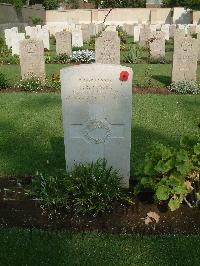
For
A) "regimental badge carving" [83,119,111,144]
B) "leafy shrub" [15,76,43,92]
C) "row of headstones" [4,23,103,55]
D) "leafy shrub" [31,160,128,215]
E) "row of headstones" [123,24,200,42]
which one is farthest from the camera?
"row of headstones" [123,24,200,42]

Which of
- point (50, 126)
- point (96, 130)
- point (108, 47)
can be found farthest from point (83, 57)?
point (96, 130)

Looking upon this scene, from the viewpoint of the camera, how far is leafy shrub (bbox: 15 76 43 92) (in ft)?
37.2

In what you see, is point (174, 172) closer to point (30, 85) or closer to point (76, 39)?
point (30, 85)

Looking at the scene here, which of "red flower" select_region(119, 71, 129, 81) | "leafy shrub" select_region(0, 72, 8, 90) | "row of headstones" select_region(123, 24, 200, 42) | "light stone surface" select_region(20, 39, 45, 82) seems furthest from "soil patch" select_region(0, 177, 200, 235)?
"row of headstones" select_region(123, 24, 200, 42)

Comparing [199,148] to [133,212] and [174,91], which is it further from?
[174,91]

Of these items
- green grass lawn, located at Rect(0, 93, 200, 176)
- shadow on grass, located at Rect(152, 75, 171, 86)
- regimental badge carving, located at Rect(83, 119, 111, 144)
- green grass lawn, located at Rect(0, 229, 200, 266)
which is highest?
regimental badge carving, located at Rect(83, 119, 111, 144)

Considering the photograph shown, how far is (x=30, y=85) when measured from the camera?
37.1 ft

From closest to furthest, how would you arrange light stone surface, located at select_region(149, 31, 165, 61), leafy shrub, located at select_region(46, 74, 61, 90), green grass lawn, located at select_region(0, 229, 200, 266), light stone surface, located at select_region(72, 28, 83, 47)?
1. green grass lawn, located at select_region(0, 229, 200, 266)
2. leafy shrub, located at select_region(46, 74, 61, 90)
3. light stone surface, located at select_region(149, 31, 165, 61)
4. light stone surface, located at select_region(72, 28, 83, 47)

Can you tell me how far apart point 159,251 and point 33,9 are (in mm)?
43736

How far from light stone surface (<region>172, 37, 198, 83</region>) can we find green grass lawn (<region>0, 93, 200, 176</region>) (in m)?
1.51

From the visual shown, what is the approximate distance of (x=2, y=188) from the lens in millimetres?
5234

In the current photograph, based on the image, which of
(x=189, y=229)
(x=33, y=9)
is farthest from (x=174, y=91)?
(x=33, y=9)

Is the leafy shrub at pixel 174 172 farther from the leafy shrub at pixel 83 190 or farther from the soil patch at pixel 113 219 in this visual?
the leafy shrub at pixel 83 190

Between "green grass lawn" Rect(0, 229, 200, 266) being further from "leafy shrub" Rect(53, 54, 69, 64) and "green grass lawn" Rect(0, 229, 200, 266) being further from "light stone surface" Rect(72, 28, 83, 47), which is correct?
"light stone surface" Rect(72, 28, 83, 47)
